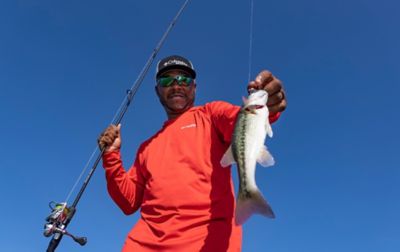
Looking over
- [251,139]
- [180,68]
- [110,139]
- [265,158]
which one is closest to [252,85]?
[251,139]

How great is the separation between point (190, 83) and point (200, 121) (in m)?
0.84

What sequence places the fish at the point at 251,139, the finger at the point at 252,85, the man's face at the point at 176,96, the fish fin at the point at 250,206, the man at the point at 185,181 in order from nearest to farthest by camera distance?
the fish fin at the point at 250,206, the fish at the point at 251,139, the finger at the point at 252,85, the man at the point at 185,181, the man's face at the point at 176,96

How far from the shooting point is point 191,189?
3971 millimetres

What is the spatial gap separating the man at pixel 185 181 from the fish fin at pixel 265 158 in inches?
14.0

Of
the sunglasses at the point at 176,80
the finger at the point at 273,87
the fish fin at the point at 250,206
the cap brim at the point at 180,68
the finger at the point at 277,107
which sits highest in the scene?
the cap brim at the point at 180,68

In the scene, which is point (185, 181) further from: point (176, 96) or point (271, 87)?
point (176, 96)

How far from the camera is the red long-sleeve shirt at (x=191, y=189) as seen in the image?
3848 millimetres

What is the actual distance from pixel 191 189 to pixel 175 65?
69.8 inches

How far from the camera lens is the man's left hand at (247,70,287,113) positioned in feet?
12.1

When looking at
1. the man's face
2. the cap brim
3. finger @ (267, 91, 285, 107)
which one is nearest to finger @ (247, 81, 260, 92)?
finger @ (267, 91, 285, 107)

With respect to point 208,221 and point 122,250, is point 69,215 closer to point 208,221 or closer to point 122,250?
point 122,250

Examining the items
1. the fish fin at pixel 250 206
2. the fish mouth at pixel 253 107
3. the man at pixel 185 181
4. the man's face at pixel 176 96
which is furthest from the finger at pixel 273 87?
the man's face at pixel 176 96

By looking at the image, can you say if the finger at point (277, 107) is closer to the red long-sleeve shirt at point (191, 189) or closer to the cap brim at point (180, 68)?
the red long-sleeve shirt at point (191, 189)

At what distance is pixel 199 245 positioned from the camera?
3.76 m
